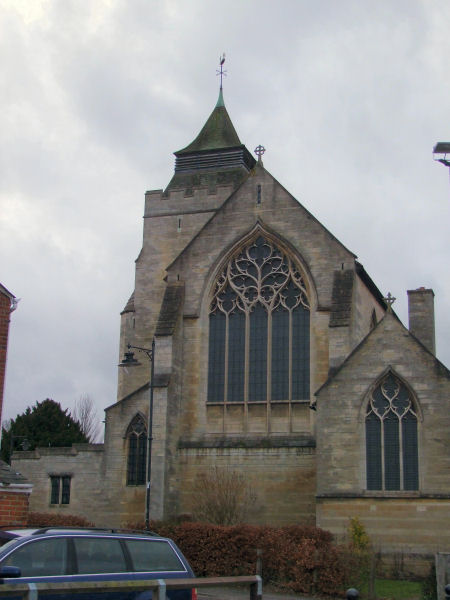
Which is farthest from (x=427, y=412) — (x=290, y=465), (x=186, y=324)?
(x=186, y=324)

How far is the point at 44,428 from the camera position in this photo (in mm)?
52469

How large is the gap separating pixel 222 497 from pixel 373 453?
5575 millimetres

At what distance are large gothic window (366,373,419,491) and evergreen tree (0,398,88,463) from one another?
28.2 meters

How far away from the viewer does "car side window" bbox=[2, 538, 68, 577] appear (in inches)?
420

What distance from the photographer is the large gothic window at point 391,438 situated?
26.3 meters

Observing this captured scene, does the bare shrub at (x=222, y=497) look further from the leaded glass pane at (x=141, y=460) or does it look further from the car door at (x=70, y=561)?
the car door at (x=70, y=561)

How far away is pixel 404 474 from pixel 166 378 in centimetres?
900

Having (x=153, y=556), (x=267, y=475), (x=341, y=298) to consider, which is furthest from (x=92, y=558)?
(x=341, y=298)

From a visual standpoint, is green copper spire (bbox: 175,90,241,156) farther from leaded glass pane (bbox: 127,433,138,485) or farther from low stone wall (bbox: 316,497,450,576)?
low stone wall (bbox: 316,497,450,576)

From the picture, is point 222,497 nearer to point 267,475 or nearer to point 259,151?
point 267,475

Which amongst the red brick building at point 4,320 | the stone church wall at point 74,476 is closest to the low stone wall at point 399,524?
the stone church wall at point 74,476

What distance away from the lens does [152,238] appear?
38.8 meters

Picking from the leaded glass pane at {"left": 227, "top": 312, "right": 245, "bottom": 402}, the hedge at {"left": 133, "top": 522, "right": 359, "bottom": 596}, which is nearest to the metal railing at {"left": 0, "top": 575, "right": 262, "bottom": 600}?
the hedge at {"left": 133, "top": 522, "right": 359, "bottom": 596}

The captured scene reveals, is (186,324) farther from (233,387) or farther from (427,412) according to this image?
(427,412)
